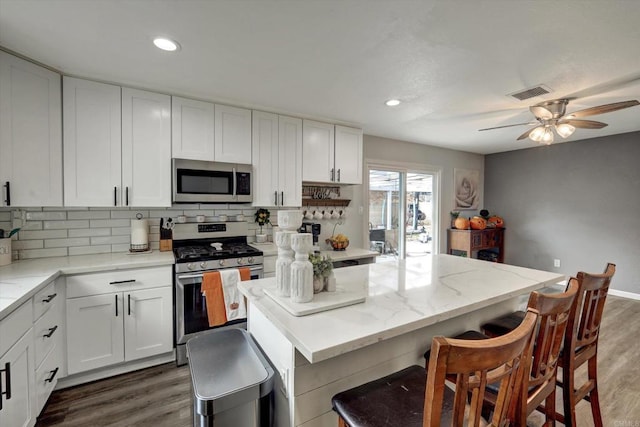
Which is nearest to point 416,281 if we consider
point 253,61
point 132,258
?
point 253,61

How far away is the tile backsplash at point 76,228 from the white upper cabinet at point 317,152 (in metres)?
1.28

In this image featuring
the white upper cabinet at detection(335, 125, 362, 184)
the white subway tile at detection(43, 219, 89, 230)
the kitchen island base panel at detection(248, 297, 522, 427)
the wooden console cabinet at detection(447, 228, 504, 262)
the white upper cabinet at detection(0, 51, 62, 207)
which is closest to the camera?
the kitchen island base panel at detection(248, 297, 522, 427)

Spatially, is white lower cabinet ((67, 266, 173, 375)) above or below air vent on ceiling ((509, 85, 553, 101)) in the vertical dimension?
below

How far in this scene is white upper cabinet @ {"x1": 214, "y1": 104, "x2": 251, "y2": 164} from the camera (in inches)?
109

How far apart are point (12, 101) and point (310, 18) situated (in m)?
2.08

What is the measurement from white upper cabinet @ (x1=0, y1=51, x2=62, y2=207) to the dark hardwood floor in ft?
4.66

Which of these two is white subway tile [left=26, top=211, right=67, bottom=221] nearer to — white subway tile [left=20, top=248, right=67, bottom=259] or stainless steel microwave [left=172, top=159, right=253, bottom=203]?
white subway tile [left=20, top=248, right=67, bottom=259]

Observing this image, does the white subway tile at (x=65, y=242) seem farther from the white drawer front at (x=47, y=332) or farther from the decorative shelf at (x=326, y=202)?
the decorative shelf at (x=326, y=202)

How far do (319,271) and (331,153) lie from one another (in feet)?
7.63

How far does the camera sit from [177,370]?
2316mm

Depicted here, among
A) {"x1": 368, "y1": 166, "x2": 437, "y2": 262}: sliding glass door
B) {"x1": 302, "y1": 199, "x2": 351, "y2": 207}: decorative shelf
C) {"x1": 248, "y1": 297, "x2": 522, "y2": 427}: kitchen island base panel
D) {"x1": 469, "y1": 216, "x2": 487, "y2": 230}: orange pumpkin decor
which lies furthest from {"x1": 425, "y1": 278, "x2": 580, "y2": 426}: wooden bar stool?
{"x1": 469, "y1": 216, "x2": 487, "y2": 230}: orange pumpkin decor

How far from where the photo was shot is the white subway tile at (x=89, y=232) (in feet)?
8.18

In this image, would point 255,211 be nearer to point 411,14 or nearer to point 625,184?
point 411,14

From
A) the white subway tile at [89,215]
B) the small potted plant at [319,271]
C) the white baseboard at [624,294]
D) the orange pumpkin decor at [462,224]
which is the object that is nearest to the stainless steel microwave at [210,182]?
the white subway tile at [89,215]
